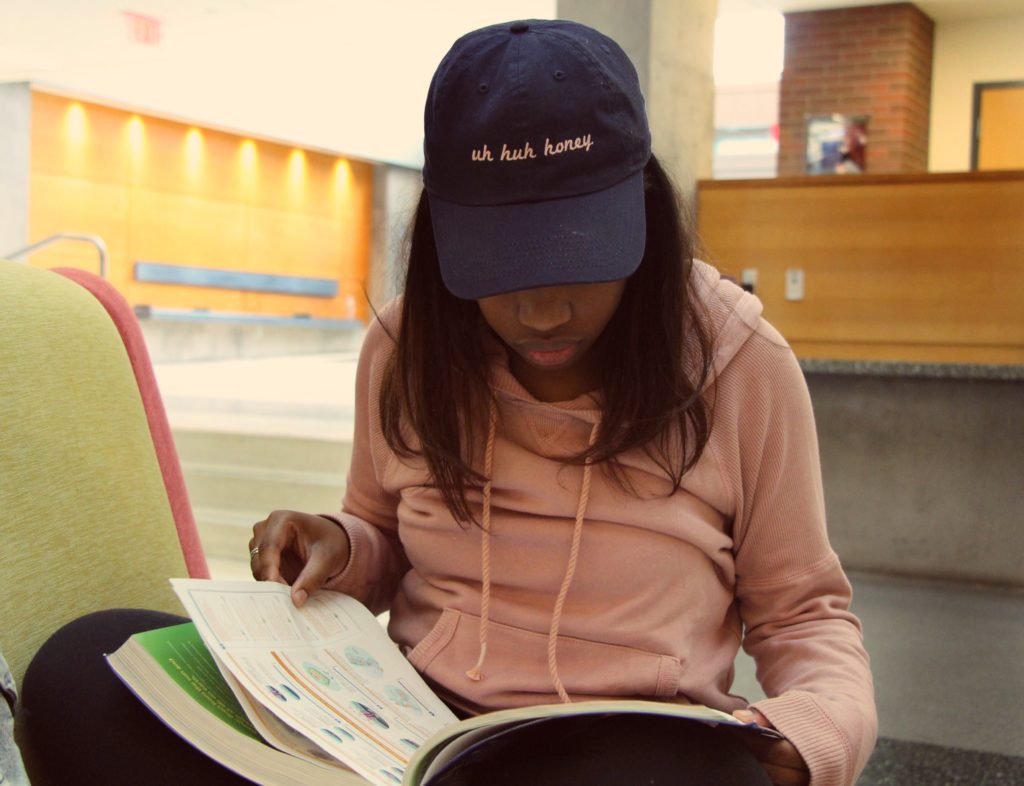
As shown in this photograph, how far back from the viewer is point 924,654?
2.89m

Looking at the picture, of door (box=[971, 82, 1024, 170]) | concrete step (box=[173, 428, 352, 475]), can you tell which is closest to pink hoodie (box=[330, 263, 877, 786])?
concrete step (box=[173, 428, 352, 475])

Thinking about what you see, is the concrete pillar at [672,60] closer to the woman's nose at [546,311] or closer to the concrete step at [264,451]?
the concrete step at [264,451]

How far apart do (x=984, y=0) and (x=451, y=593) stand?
900cm

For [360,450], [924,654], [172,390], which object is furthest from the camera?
[172,390]

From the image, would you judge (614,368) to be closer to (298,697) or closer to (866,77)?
(298,697)

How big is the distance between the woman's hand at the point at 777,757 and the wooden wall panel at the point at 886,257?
312 centimetres

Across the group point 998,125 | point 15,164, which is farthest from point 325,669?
point 15,164

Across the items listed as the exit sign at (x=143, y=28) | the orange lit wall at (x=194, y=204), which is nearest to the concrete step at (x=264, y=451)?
the exit sign at (x=143, y=28)

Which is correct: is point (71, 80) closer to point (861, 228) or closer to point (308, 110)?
point (308, 110)

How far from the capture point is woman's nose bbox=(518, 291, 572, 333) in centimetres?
84

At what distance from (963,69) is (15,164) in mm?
8735

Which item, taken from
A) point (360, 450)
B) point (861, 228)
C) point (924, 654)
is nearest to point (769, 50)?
point (861, 228)

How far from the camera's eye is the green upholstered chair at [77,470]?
3.52 feet

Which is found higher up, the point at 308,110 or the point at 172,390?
the point at 308,110
